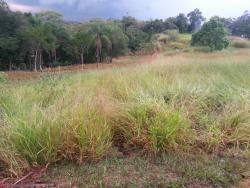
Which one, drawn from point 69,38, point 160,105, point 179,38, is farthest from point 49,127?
point 179,38

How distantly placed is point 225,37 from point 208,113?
1804 cm

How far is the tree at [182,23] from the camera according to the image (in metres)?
36.4

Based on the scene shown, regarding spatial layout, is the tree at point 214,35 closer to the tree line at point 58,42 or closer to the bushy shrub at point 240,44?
the tree line at point 58,42

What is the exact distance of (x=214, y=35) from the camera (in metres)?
20.9

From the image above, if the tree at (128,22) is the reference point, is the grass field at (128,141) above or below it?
below

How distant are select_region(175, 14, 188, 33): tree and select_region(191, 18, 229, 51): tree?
14.6 metres

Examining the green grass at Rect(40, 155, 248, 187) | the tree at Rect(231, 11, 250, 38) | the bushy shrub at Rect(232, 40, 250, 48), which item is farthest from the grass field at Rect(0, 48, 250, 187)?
the tree at Rect(231, 11, 250, 38)

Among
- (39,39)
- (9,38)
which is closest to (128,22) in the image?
(9,38)

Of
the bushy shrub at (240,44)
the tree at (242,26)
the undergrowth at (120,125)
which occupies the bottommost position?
the undergrowth at (120,125)

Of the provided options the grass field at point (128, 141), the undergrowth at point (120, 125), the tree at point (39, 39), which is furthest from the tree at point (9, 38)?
the grass field at point (128, 141)

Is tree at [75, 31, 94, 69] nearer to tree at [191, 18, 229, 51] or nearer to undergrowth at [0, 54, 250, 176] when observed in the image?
tree at [191, 18, 229, 51]

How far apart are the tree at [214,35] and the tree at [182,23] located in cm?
1460

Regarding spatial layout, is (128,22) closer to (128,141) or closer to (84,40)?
(84,40)

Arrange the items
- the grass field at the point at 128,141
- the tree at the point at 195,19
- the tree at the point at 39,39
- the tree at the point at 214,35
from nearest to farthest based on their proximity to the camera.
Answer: the grass field at the point at 128,141, the tree at the point at 214,35, the tree at the point at 39,39, the tree at the point at 195,19
